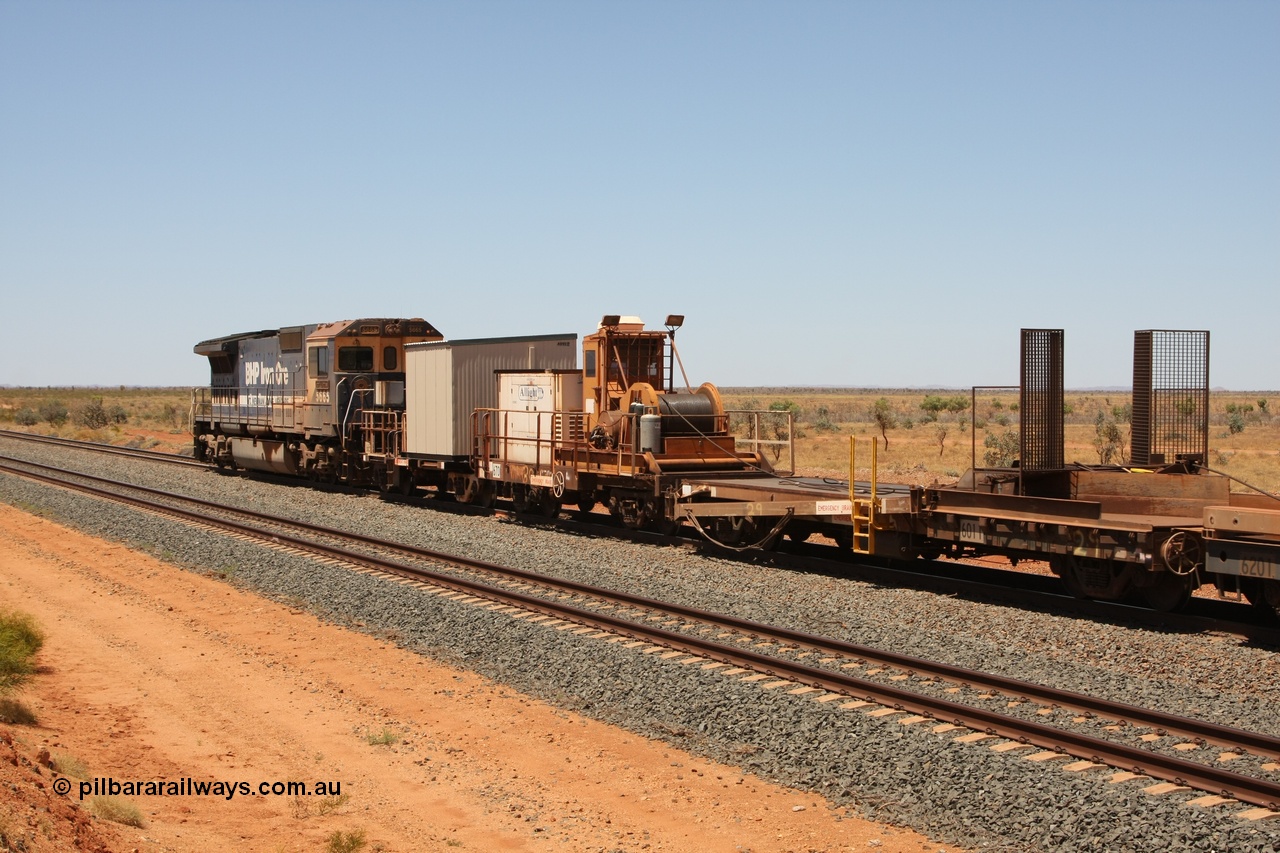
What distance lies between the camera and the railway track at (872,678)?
24.4 ft

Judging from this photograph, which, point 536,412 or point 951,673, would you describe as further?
point 536,412

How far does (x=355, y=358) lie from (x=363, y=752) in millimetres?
18949

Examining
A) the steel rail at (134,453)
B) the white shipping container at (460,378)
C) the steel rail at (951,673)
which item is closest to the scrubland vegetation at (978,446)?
the white shipping container at (460,378)

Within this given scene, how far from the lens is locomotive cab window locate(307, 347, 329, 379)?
87.0 feet

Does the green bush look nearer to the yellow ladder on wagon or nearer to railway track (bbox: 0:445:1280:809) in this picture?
railway track (bbox: 0:445:1280:809)

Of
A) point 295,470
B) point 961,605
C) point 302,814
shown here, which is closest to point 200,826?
point 302,814

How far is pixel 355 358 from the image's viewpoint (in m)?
26.5

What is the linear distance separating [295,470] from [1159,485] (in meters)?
22.0

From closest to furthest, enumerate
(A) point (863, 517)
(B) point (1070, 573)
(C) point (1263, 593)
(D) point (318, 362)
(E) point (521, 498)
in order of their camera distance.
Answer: (C) point (1263, 593)
(B) point (1070, 573)
(A) point (863, 517)
(E) point (521, 498)
(D) point (318, 362)

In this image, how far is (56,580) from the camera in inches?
629

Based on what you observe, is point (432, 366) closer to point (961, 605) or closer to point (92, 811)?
point (961, 605)

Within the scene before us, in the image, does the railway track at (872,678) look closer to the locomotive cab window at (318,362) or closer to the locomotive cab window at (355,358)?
the locomotive cab window at (355,358)

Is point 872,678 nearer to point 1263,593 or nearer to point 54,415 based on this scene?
point 1263,593

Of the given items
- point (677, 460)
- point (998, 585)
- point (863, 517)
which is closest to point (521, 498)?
point (677, 460)
